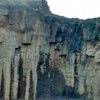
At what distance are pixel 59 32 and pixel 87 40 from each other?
150 cm

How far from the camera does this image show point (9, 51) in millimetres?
21891

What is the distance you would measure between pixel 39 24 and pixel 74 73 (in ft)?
9.93

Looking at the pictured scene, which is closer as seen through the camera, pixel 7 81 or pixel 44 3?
pixel 7 81

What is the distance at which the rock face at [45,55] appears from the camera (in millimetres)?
21625

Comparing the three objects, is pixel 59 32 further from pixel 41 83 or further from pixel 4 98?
pixel 4 98

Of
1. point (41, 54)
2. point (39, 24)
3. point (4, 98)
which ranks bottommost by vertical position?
point (4, 98)

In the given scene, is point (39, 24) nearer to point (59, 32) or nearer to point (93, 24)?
point (59, 32)

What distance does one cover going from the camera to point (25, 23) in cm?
2214

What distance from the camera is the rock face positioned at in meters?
21.6

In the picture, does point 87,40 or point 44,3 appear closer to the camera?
point 87,40

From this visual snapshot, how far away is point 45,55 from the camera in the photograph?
22.1 meters

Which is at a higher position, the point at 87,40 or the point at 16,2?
the point at 16,2

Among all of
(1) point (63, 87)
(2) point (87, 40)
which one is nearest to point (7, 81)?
(1) point (63, 87)

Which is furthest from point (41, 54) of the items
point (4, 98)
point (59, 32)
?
point (4, 98)
